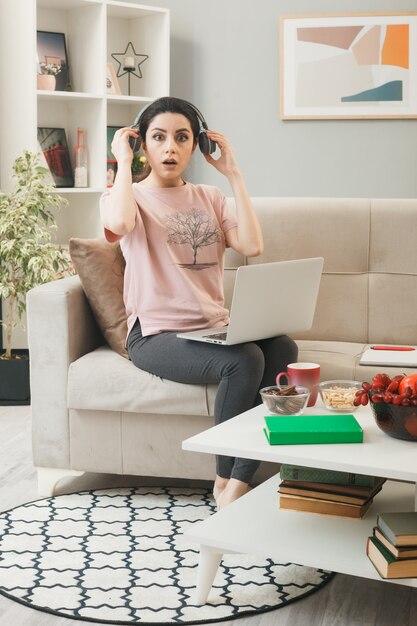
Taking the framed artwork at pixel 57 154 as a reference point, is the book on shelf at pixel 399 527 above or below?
below

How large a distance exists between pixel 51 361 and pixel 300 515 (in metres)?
0.99

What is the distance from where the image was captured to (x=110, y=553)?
230cm

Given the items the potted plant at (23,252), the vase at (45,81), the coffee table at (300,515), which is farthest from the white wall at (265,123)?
the coffee table at (300,515)

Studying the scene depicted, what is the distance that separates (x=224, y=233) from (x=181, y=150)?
0.30 m

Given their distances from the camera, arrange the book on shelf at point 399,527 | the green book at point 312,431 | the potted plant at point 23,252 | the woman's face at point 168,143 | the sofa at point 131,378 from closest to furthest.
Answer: the book on shelf at point 399,527, the green book at point 312,431, the sofa at point 131,378, the woman's face at point 168,143, the potted plant at point 23,252

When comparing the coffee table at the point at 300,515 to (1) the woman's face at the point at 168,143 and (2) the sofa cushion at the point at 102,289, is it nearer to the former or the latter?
(2) the sofa cushion at the point at 102,289

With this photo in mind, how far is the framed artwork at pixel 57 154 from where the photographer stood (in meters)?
4.43

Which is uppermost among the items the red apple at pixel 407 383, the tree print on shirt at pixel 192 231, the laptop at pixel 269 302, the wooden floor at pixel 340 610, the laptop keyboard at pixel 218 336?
the tree print on shirt at pixel 192 231

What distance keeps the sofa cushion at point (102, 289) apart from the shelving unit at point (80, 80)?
1574mm

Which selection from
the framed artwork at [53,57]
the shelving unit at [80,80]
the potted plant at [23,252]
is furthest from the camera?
the framed artwork at [53,57]

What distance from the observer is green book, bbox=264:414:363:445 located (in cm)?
188

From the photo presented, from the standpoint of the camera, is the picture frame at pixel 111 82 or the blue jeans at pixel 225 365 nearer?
the blue jeans at pixel 225 365

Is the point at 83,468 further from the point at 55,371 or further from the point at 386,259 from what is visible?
the point at 386,259

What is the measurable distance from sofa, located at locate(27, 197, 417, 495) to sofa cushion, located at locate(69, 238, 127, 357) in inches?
1.7
